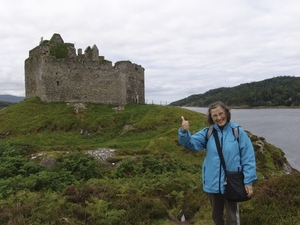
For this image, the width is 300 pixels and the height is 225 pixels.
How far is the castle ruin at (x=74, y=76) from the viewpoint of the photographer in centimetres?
3731

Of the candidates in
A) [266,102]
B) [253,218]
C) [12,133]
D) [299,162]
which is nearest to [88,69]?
[12,133]

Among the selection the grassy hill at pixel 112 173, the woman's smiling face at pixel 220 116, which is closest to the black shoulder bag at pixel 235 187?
the woman's smiling face at pixel 220 116

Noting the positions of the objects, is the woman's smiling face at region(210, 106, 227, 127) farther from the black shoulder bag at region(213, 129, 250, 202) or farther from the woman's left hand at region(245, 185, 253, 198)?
the woman's left hand at region(245, 185, 253, 198)

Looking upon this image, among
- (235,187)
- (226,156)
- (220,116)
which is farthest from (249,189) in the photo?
(220,116)

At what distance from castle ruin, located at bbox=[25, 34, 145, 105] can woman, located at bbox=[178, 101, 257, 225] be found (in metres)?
34.0

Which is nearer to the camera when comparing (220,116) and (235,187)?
(235,187)

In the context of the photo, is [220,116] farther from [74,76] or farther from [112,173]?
[74,76]

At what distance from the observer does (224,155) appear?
6180mm

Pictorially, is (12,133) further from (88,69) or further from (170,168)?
(170,168)

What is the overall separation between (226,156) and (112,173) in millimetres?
13595

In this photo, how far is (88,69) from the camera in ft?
130

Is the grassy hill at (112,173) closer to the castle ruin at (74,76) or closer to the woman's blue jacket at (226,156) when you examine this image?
the castle ruin at (74,76)

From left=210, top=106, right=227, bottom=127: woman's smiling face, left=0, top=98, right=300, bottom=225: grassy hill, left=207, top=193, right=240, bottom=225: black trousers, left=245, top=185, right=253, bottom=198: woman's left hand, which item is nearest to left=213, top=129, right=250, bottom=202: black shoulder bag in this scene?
left=245, top=185, right=253, bottom=198: woman's left hand

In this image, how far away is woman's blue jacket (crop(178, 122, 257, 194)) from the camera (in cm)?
607
